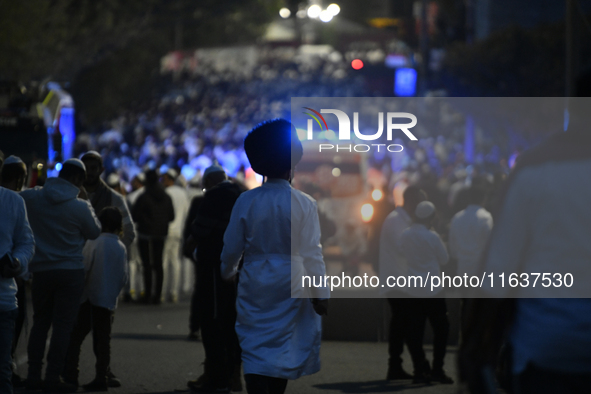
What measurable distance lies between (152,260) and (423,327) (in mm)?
5840

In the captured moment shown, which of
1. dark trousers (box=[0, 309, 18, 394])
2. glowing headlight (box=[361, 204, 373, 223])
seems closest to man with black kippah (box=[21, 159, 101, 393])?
dark trousers (box=[0, 309, 18, 394])

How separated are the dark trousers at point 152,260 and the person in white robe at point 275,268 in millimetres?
8026

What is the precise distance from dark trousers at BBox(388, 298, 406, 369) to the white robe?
124 inches

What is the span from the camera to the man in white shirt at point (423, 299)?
757 centimetres

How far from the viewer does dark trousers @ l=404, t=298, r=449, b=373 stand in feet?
24.9

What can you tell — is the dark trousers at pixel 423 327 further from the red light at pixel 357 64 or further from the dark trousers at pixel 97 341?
the red light at pixel 357 64

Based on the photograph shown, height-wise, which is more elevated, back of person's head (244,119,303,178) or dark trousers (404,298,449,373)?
back of person's head (244,119,303,178)

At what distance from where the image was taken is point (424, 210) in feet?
25.0

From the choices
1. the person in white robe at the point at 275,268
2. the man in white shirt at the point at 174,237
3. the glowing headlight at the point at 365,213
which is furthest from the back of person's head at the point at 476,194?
the glowing headlight at the point at 365,213

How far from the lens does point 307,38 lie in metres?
118

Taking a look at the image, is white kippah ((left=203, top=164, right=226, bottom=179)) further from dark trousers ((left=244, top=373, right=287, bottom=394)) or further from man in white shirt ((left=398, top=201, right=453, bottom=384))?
dark trousers ((left=244, top=373, right=287, bottom=394))

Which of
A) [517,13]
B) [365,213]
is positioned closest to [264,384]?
[365,213]

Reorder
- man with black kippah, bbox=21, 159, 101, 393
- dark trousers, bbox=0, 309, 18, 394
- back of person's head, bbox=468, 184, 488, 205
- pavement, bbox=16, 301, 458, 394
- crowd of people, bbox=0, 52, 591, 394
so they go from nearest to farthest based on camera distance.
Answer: crowd of people, bbox=0, 52, 591, 394 → dark trousers, bbox=0, 309, 18, 394 → man with black kippah, bbox=21, 159, 101, 393 → pavement, bbox=16, 301, 458, 394 → back of person's head, bbox=468, 184, 488, 205

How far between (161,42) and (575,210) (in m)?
49.4
